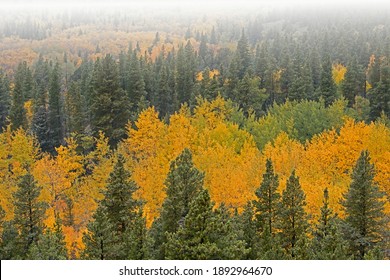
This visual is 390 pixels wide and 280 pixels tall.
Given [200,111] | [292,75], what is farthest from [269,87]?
[200,111]

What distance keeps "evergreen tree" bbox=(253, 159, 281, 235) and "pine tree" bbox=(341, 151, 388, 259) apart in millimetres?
4059

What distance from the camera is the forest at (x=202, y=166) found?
83.4 ft

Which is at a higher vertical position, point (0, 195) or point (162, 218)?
point (162, 218)

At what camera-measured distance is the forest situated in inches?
Answer: 1001

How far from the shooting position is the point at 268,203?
31.0 m

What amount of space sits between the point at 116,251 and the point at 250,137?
129 ft

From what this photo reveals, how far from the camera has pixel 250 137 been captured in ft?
205

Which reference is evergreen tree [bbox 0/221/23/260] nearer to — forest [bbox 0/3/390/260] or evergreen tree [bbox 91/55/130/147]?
forest [bbox 0/3/390/260]

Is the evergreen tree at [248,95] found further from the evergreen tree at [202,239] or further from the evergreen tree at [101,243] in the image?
the evergreen tree at [202,239]

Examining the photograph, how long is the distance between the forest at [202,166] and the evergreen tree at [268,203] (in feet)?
0.29

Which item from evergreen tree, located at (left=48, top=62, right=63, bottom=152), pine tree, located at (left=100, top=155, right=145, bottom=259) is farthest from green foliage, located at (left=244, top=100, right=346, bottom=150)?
pine tree, located at (left=100, top=155, right=145, bottom=259)

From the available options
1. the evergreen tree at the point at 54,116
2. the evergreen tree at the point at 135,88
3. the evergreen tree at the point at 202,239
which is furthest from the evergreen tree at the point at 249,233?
the evergreen tree at the point at 54,116

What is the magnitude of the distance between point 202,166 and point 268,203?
20763mm
